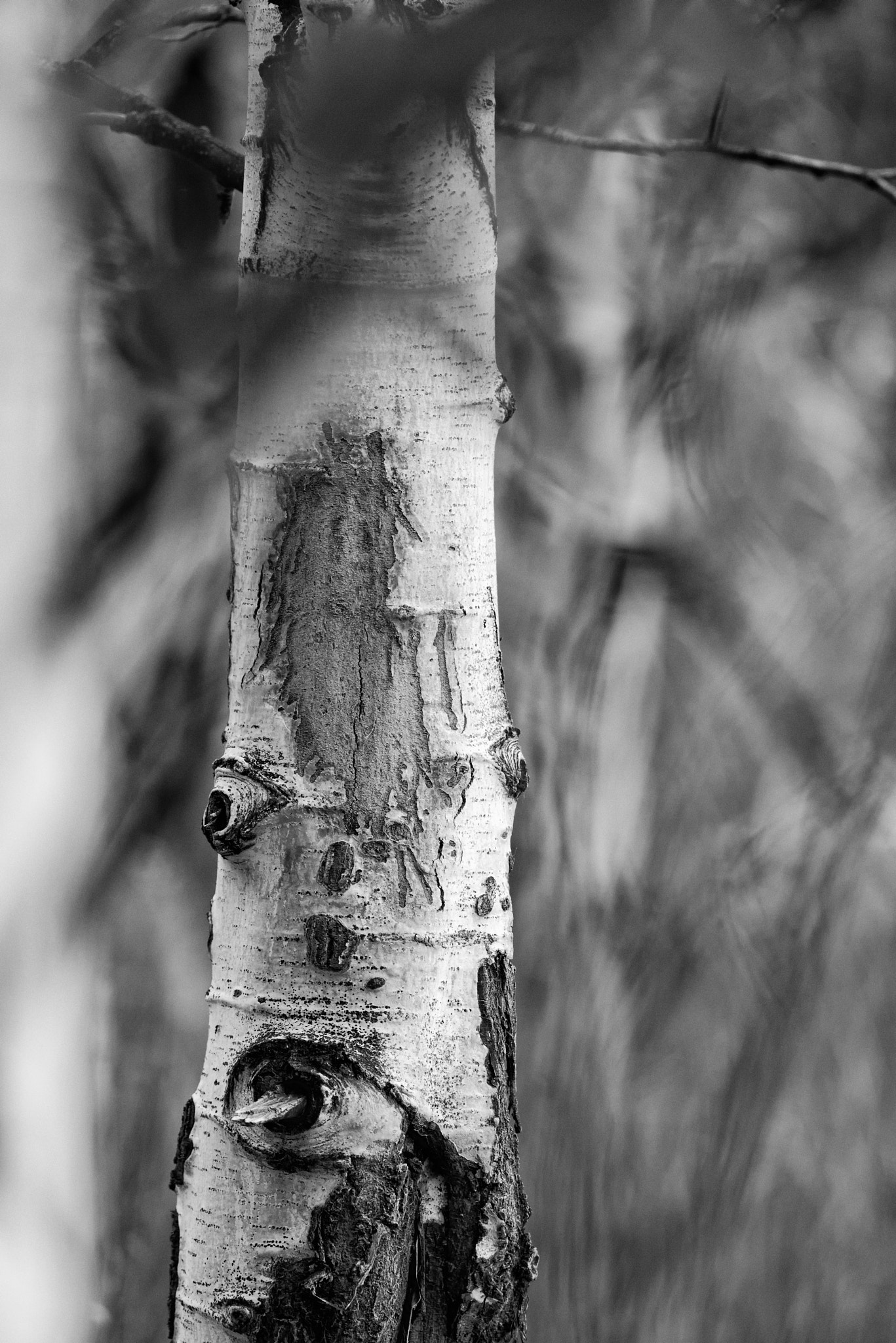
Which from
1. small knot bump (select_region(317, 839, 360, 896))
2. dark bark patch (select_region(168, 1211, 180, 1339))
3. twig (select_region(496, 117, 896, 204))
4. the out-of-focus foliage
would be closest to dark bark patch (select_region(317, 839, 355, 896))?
small knot bump (select_region(317, 839, 360, 896))

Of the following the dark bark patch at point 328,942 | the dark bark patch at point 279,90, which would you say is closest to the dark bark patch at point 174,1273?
the dark bark patch at point 328,942

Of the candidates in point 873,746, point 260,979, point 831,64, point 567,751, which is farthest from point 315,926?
point 831,64

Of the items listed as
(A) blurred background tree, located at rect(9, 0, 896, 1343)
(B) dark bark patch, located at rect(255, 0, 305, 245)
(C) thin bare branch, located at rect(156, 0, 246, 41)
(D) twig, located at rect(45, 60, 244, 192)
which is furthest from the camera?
(A) blurred background tree, located at rect(9, 0, 896, 1343)

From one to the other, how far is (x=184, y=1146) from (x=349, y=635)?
189mm

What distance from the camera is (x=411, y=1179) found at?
0.35 m

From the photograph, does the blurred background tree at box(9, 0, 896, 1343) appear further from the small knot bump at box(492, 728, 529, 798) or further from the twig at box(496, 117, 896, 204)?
the small knot bump at box(492, 728, 529, 798)

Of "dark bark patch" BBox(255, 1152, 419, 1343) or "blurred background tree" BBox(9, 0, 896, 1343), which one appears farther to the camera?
"blurred background tree" BBox(9, 0, 896, 1343)

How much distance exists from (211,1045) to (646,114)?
2.73 feet

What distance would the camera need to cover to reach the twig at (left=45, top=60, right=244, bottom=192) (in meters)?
0.49

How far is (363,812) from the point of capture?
1.20ft

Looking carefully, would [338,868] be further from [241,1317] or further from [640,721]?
[640,721]

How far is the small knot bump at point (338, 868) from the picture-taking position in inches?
14.2

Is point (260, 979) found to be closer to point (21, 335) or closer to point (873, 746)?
point (21, 335)

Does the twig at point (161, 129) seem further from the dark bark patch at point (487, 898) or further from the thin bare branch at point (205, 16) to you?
the dark bark patch at point (487, 898)
